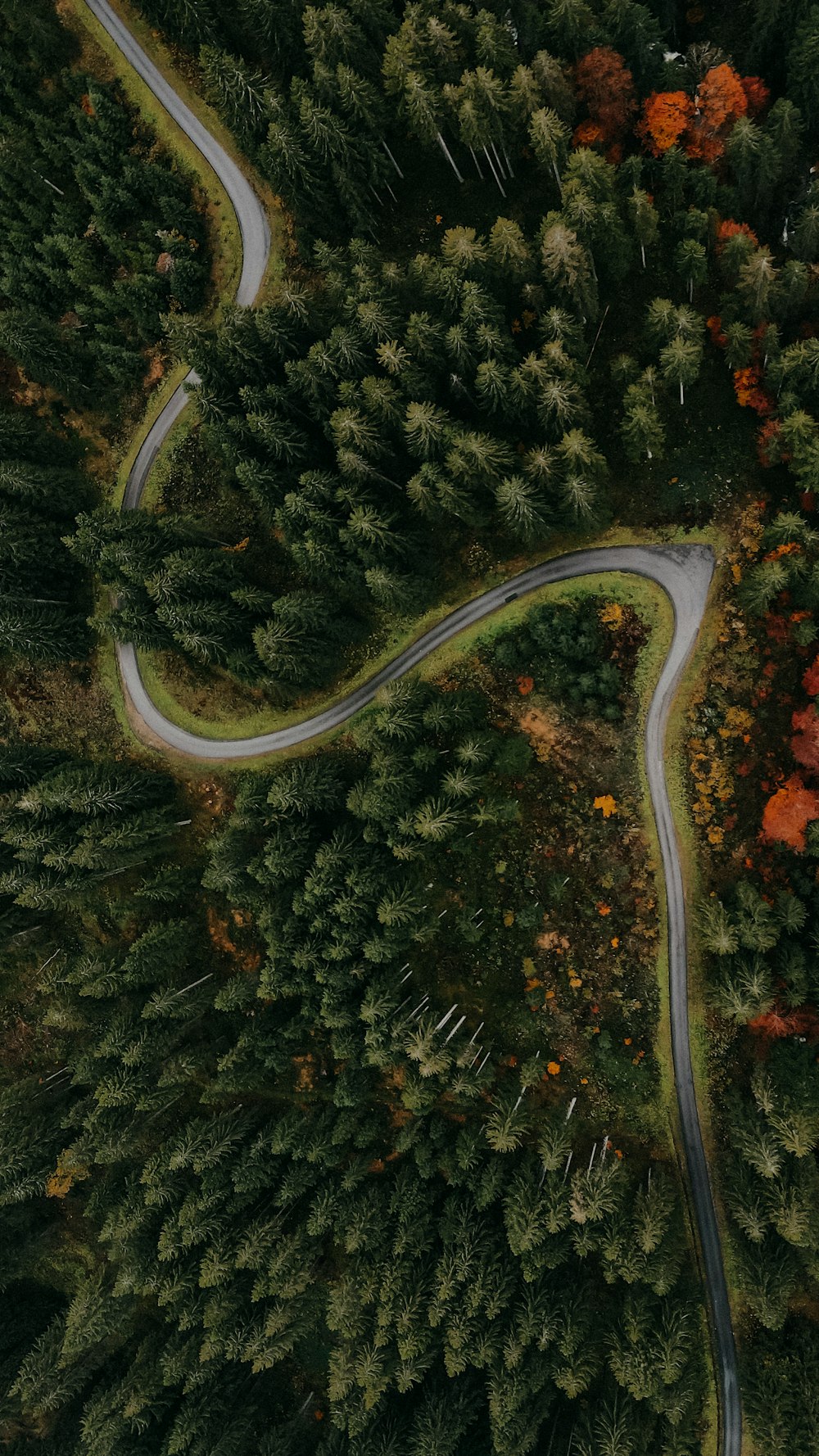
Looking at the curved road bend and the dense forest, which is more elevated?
the curved road bend

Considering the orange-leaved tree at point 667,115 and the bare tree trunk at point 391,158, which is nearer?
the orange-leaved tree at point 667,115

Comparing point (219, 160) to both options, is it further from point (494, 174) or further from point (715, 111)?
point (715, 111)

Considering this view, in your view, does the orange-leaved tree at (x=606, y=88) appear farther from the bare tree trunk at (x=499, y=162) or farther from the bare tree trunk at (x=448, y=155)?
the bare tree trunk at (x=448, y=155)

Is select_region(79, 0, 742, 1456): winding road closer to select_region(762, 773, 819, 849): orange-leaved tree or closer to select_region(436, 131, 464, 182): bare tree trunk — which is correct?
select_region(762, 773, 819, 849): orange-leaved tree

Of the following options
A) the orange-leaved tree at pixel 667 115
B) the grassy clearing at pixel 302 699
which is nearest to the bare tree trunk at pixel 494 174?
the orange-leaved tree at pixel 667 115

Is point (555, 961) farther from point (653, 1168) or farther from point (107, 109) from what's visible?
point (107, 109)

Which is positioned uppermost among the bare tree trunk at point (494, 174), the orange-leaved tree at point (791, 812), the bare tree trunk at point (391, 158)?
the bare tree trunk at point (391, 158)

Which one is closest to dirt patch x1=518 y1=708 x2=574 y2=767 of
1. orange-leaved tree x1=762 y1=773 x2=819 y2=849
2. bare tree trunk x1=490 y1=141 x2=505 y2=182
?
orange-leaved tree x1=762 y1=773 x2=819 y2=849
